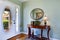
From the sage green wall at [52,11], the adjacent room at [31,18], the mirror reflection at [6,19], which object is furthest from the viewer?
the sage green wall at [52,11]

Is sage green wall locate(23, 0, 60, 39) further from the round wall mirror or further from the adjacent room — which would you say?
the round wall mirror

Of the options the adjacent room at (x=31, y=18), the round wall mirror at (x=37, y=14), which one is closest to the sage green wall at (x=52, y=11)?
the adjacent room at (x=31, y=18)

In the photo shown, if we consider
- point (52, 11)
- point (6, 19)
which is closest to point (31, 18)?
point (52, 11)

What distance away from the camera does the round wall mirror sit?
565 cm

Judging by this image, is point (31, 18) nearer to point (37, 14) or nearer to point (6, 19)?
point (37, 14)

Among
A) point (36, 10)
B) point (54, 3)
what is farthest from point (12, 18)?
point (54, 3)

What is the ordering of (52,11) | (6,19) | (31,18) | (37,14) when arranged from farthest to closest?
(31,18)
(37,14)
(52,11)
(6,19)

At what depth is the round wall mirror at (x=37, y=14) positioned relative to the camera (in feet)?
18.5

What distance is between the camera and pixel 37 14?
5.73 metres

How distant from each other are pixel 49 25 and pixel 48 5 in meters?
1.25

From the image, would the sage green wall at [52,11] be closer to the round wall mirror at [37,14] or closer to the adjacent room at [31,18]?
the adjacent room at [31,18]

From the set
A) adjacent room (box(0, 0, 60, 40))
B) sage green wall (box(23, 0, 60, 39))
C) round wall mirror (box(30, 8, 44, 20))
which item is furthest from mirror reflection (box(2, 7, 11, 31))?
Result: sage green wall (box(23, 0, 60, 39))

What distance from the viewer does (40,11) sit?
5684 mm

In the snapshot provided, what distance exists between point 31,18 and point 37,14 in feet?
1.81
